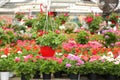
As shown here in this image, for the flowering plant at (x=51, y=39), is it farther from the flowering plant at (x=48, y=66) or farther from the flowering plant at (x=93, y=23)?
the flowering plant at (x=93, y=23)

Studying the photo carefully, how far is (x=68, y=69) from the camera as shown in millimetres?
8148

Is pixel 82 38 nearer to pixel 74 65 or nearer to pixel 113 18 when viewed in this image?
pixel 74 65

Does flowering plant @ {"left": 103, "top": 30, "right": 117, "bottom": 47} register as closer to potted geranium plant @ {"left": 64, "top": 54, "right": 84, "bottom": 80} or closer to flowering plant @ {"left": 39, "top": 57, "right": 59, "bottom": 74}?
potted geranium plant @ {"left": 64, "top": 54, "right": 84, "bottom": 80}

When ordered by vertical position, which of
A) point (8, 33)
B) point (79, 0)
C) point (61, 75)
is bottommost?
point (61, 75)

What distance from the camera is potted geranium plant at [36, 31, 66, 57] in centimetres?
A: 834

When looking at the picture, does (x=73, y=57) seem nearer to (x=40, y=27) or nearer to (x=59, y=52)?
(x=59, y=52)

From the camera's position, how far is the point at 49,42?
834cm

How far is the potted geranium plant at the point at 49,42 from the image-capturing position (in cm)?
834

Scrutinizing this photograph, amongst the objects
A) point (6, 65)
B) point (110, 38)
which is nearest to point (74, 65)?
point (6, 65)

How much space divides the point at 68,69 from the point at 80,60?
33 cm

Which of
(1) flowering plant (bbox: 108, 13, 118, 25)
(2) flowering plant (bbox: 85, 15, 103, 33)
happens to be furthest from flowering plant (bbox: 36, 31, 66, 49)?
(1) flowering plant (bbox: 108, 13, 118, 25)

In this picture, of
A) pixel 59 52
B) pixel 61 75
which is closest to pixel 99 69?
pixel 61 75

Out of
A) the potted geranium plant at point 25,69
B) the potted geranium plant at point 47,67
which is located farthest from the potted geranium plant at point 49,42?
the potted geranium plant at point 25,69

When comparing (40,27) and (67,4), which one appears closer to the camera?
(40,27)
